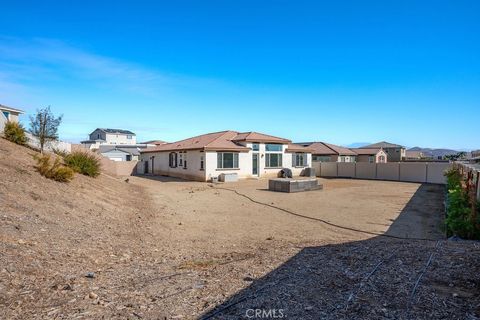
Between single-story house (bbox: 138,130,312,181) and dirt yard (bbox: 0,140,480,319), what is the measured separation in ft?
48.9

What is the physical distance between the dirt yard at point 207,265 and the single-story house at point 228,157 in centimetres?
1492

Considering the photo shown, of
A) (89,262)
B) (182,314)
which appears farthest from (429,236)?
(89,262)

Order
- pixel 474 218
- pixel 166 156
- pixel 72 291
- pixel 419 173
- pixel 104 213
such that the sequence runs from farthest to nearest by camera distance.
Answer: pixel 166 156 → pixel 419 173 → pixel 104 213 → pixel 474 218 → pixel 72 291

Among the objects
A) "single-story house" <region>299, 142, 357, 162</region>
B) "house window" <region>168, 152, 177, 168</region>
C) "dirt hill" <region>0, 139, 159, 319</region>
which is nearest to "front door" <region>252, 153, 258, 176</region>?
"house window" <region>168, 152, 177, 168</region>

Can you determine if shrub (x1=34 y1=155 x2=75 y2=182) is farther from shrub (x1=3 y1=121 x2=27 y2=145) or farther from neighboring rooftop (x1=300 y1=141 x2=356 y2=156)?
neighboring rooftop (x1=300 y1=141 x2=356 y2=156)

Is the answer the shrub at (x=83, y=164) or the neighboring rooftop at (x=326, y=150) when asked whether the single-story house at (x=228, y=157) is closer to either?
the neighboring rooftop at (x=326, y=150)

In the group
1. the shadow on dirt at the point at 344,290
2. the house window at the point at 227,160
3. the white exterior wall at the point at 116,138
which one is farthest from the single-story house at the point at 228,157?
the white exterior wall at the point at 116,138

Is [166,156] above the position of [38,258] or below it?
above

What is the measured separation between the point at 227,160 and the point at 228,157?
0.90 ft

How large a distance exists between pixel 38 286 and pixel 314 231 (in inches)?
281

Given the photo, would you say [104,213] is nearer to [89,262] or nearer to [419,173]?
[89,262]

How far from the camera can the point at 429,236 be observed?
364 inches

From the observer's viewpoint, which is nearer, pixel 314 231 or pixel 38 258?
pixel 38 258

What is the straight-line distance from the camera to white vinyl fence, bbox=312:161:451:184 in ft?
87.0
